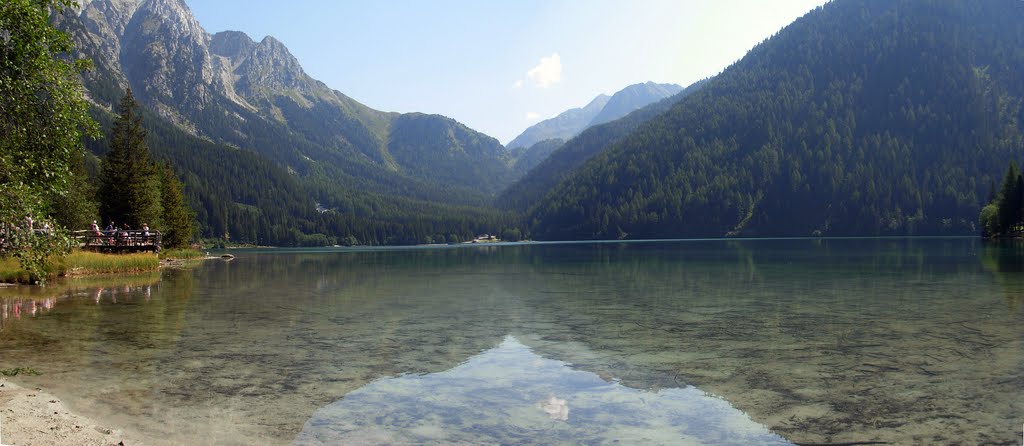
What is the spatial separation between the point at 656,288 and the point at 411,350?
88.5 ft

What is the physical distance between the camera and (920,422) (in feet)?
42.1

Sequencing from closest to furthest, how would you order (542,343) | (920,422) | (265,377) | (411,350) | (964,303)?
(920,422) → (265,377) → (411,350) → (542,343) → (964,303)

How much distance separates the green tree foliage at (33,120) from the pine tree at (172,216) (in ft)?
266

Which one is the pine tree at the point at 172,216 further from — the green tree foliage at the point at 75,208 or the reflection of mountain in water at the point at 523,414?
the reflection of mountain in water at the point at 523,414

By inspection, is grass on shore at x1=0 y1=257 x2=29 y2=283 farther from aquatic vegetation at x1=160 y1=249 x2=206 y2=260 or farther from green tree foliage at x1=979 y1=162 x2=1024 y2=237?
green tree foliage at x1=979 y1=162 x2=1024 y2=237

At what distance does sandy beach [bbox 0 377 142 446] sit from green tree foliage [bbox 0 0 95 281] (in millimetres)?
4671

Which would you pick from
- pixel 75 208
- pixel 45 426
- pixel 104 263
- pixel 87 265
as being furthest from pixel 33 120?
pixel 75 208

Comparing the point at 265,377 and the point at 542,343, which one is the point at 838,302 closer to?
the point at 542,343

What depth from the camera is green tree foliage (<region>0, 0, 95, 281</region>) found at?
16.9 m

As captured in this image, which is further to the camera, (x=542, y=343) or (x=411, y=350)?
(x=542, y=343)

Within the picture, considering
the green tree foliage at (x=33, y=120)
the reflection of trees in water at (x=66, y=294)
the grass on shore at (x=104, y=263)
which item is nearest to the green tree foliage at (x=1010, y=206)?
the reflection of trees in water at (x=66, y=294)

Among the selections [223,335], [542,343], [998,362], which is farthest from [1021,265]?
[223,335]

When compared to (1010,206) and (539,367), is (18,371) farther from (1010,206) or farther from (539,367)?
(1010,206)

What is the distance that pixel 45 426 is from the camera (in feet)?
40.1
